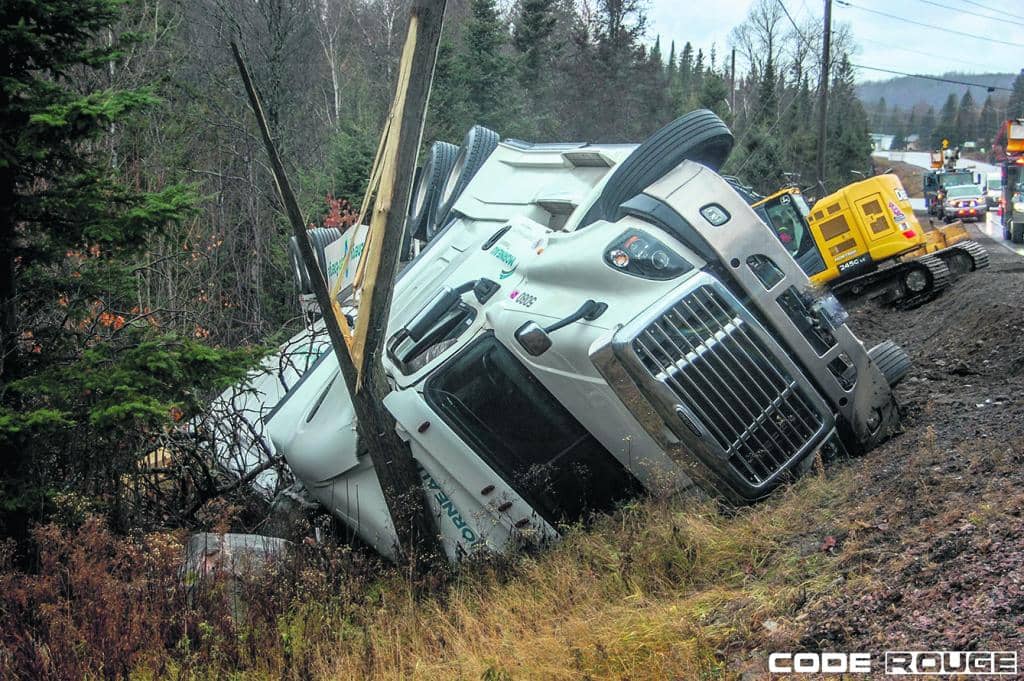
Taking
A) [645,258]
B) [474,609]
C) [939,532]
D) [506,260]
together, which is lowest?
[474,609]

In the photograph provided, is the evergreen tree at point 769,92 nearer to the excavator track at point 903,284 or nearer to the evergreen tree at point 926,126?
the excavator track at point 903,284

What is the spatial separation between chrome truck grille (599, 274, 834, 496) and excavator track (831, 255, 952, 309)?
1043 centimetres

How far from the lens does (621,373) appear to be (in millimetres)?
4758

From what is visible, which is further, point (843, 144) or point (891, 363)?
point (843, 144)

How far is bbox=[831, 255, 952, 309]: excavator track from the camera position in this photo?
14461mm

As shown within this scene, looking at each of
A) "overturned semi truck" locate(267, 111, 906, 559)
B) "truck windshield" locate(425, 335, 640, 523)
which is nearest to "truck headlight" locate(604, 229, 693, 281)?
"overturned semi truck" locate(267, 111, 906, 559)

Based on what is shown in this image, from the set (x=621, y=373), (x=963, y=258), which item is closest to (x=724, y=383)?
(x=621, y=373)

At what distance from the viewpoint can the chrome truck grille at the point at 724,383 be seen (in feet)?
15.7

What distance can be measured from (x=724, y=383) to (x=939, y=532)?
1.28 metres

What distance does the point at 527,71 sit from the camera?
33.1 metres

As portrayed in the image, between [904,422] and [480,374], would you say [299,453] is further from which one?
[904,422]

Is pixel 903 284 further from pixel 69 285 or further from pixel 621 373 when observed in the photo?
pixel 69 285

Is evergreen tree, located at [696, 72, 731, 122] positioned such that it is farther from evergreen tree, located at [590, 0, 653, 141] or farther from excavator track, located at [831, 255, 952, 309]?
excavator track, located at [831, 255, 952, 309]

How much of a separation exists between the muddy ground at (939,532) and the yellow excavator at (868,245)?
781cm
